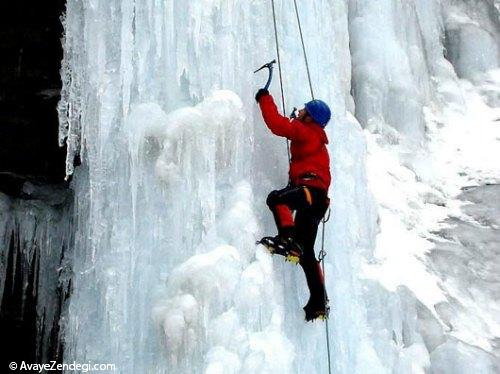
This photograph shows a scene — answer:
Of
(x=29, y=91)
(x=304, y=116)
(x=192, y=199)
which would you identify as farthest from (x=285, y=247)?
(x=29, y=91)

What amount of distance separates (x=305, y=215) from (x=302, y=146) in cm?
42

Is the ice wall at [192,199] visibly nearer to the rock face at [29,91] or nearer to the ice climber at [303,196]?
the ice climber at [303,196]

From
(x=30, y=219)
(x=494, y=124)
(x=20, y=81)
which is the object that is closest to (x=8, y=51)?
(x=20, y=81)

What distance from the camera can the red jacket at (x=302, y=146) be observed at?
4480 mm

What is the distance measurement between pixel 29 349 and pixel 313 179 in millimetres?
4272

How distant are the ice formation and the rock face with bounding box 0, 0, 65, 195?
55cm

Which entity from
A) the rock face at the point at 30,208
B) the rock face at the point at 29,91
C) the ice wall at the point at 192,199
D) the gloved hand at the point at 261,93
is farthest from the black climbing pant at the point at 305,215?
the rock face at the point at 30,208

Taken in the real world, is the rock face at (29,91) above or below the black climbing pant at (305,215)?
above

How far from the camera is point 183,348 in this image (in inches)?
166

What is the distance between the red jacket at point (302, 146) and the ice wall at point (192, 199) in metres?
0.22

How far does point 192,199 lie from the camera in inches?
179

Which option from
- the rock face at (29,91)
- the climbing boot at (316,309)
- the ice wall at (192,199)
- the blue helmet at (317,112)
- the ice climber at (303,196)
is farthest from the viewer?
the rock face at (29,91)

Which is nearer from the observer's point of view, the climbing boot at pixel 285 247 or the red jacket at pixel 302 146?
the climbing boot at pixel 285 247

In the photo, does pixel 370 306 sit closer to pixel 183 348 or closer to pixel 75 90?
pixel 183 348
